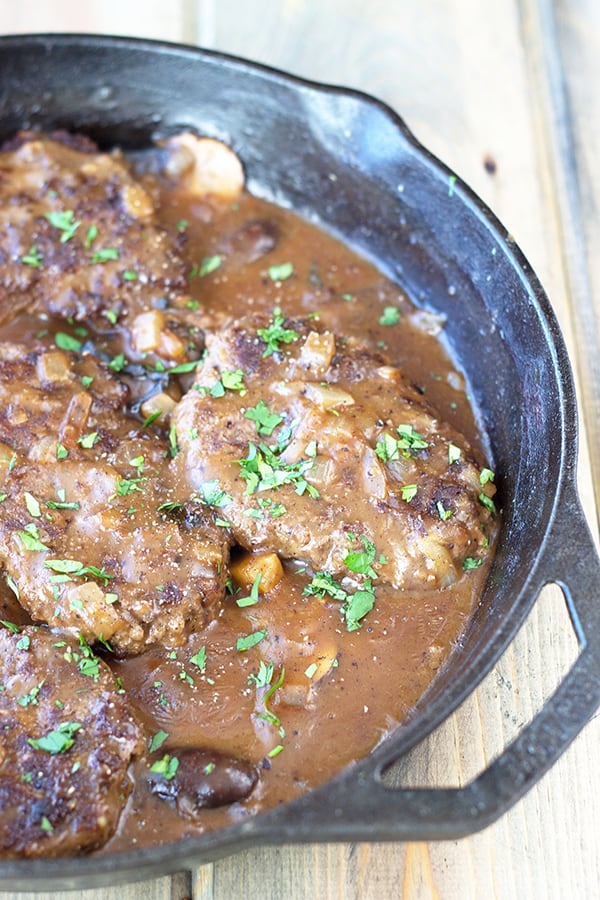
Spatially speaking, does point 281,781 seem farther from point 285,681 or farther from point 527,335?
point 527,335

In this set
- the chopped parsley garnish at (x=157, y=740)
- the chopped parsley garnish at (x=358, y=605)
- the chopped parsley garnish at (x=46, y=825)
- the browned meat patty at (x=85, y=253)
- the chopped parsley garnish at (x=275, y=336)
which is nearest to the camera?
the chopped parsley garnish at (x=46, y=825)

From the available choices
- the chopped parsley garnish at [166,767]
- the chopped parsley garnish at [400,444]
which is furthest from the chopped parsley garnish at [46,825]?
the chopped parsley garnish at [400,444]

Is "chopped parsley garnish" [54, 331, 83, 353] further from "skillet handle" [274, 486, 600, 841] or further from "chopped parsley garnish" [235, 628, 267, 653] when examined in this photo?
"skillet handle" [274, 486, 600, 841]

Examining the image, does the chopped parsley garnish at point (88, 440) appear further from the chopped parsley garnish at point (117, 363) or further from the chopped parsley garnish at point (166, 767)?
the chopped parsley garnish at point (166, 767)

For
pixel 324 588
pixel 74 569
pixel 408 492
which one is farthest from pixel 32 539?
pixel 408 492

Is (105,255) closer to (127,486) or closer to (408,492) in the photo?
(127,486)

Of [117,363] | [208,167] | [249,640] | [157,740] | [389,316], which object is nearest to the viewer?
[157,740]

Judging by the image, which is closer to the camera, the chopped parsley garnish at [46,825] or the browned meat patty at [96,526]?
the chopped parsley garnish at [46,825]
